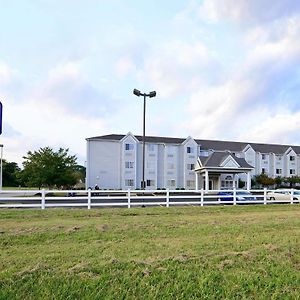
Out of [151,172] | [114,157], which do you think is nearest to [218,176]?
[151,172]

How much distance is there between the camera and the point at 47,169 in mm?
40875

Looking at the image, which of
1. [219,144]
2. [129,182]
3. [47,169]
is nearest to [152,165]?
[129,182]

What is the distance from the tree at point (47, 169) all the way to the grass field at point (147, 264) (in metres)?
32.8

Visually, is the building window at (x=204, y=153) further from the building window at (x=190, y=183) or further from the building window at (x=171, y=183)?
the building window at (x=171, y=183)

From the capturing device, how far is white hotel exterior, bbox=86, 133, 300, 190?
4828cm

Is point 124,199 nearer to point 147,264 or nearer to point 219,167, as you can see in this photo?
point 147,264

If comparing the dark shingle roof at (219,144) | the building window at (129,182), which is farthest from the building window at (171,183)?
the dark shingle roof at (219,144)

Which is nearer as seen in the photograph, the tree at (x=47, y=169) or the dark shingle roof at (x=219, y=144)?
the tree at (x=47, y=169)

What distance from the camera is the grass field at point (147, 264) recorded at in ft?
16.9

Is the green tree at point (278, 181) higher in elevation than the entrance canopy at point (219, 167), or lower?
lower

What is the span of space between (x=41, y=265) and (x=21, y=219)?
285 inches

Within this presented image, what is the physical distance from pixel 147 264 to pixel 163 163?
47.2 metres

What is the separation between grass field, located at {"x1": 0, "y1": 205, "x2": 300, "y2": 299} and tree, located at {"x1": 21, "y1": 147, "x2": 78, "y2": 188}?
32.8 meters

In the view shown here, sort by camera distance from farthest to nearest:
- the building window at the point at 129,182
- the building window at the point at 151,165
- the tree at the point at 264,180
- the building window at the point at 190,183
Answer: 1. the tree at the point at 264,180
2. the building window at the point at 190,183
3. the building window at the point at 151,165
4. the building window at the point at 129,182
